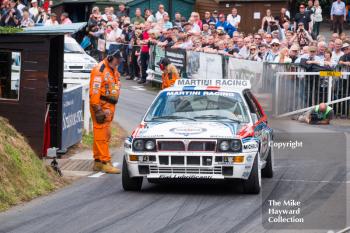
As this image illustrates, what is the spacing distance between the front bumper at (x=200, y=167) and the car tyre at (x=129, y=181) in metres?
0.38

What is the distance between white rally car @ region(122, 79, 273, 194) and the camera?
44.4 feet

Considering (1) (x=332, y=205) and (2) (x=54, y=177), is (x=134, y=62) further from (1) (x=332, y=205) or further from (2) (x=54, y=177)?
(1) (x=332, y=205)

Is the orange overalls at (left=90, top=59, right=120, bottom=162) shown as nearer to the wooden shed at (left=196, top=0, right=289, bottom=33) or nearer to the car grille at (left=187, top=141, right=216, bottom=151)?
the car grille at (left=187, top=141, right=216, bottom=151)

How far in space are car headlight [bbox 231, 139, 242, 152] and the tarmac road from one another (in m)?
0.65

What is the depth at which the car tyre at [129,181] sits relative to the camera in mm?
13945

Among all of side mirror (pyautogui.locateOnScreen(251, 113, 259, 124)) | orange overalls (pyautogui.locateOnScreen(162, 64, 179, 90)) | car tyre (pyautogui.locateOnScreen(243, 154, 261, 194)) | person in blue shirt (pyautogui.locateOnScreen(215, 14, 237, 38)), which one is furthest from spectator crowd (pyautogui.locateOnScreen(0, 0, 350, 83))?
car tyre (pyautogui.locateOnScreen(243, 154, 261, 194))

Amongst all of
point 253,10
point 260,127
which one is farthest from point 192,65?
point 260,127

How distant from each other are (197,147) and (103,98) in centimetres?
298

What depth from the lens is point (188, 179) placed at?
1377 cm

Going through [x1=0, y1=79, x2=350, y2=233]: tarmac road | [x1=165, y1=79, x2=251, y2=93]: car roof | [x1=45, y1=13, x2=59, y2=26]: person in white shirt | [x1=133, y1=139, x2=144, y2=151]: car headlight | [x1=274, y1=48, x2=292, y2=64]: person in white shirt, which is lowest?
[x1=0, y1=79, x2=350, y2=233]: tarmac road

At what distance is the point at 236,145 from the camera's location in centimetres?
1358

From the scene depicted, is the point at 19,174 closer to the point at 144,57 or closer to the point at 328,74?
the point at 328,74

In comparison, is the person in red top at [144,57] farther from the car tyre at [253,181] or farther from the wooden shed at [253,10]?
the car tyre at [253,181]

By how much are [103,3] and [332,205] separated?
2916 cm
